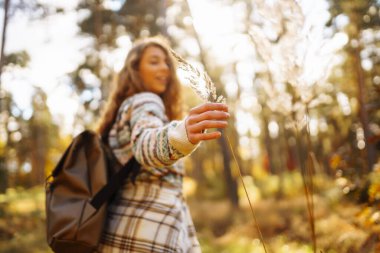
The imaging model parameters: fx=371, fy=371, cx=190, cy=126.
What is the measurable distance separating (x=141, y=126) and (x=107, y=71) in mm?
13940

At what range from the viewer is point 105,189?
173cm

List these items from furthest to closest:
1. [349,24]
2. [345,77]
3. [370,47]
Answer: [345,77], [370,47], [349,24]

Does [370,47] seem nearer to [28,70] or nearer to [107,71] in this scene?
[28,70]

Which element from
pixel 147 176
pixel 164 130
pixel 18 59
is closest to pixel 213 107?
pixel 164 130

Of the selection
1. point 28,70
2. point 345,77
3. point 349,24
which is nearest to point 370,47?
point 349,24

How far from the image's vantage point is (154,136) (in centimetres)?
145

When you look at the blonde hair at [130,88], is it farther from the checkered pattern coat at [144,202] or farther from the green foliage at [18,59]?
the green foliage at [18,59]

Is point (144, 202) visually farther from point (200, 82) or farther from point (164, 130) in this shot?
point (200, 82)

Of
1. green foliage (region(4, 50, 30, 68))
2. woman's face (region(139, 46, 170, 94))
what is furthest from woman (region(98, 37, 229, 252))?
green foliage (region(4, 50, 30, 68))

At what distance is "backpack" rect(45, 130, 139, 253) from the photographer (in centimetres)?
164

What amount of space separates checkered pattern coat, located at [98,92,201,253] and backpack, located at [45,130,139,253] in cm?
8

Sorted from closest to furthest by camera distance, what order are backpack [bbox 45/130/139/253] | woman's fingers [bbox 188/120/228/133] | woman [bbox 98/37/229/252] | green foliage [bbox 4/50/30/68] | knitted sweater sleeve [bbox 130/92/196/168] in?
woman's fingers [bbox 188/120/228/133] → knitted sweater sleeve [bbox 130/92/196/168] → woman [bbox 98/37/229/252] → backpack [bbox 45/130/139/253] → green foliage [bbox 4/50/30/68]

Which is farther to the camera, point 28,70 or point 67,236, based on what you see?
point 28,70

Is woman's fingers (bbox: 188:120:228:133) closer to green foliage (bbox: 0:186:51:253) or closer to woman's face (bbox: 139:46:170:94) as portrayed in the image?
woman's face (bbox: 139:46:170:94)
